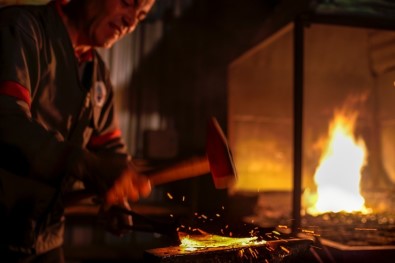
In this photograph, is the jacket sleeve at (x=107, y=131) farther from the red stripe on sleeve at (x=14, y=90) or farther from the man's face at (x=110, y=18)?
the red stripe on sleeve at (x=14, y=90)

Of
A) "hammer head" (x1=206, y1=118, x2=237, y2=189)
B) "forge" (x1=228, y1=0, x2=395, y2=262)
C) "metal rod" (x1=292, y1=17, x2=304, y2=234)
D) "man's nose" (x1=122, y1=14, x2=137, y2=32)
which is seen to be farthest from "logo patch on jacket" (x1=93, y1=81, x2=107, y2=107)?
"forge" (x1=228, y1=0, x2=395, y2=262)

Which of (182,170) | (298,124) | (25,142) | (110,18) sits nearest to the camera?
(25,142)

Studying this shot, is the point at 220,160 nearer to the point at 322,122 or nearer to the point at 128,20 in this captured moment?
the point at 128,20

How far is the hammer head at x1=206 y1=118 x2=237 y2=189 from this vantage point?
2318 mm

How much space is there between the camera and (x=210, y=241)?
6.88 feet

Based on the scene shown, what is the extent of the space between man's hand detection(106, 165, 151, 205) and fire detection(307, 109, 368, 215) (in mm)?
4544

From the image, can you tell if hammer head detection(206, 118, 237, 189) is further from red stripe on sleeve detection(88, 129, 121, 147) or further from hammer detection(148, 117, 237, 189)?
red stripe on sleeve detection(88, 129, 121, 147)

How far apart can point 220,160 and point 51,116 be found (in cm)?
119

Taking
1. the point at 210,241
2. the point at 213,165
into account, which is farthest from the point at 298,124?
the point at 210,241

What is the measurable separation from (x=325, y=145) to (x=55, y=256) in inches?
Result: 188

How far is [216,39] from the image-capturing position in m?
6.15

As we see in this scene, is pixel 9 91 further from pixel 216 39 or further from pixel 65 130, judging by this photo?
pixel 216 39

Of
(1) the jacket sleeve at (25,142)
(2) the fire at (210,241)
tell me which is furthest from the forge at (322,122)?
(1) the jacket sleeve at (25,142)

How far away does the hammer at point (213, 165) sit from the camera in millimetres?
2326
